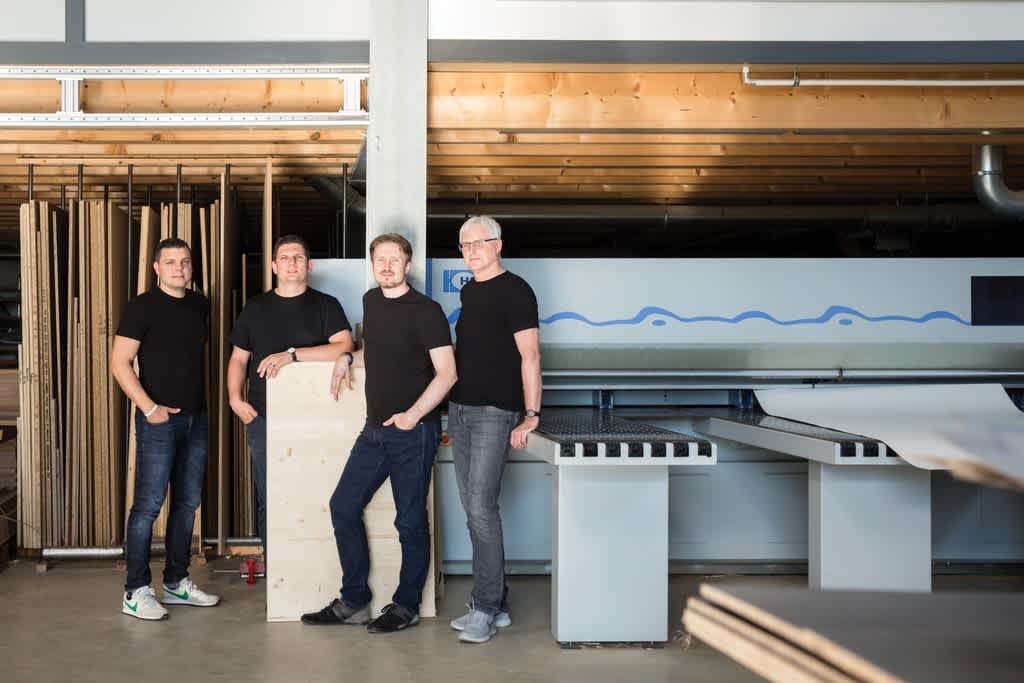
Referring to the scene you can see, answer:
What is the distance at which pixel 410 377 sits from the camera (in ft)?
11.4

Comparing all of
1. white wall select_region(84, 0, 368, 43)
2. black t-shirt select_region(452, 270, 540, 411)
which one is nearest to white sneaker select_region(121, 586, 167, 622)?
black t-shirt select_region(452, 270, 540, 411)

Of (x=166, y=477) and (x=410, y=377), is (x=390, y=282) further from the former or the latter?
(x=166, y=477)

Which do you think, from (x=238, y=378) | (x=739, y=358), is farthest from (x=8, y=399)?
(x=739, y=358)

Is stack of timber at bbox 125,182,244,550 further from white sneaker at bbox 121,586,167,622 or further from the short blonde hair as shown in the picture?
the short blonde hair

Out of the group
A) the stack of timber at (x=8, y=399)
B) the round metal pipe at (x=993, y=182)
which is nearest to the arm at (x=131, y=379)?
the stack of timber at (x=8, y=399)

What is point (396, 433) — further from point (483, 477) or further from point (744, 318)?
point (744, 318)

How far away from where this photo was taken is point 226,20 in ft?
12.9

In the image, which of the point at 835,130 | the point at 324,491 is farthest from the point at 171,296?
the point at 835,130

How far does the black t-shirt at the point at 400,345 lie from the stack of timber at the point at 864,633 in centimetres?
191

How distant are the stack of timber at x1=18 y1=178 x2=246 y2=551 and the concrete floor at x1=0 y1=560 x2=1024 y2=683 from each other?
2.58 ft

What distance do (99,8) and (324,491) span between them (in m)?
2.09

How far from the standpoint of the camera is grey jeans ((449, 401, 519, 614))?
3434mm

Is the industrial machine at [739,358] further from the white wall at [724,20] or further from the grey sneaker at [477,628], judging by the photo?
the white wall at [724,20]

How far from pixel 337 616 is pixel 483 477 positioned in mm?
797
